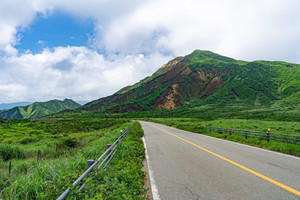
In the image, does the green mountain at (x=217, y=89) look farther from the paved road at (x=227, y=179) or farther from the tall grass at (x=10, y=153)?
the paved road at (x=227, y=179)

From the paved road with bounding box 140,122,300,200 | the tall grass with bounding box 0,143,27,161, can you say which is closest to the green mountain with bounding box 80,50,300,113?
the tall grass with bounding box 0,143,27,161

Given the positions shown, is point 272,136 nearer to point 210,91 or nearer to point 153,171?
point 153,171

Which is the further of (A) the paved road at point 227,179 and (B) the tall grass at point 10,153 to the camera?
(B) the tall grass at point 10,153

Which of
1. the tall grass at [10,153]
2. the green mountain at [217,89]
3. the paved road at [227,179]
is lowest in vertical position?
the tall grass at [10,153]

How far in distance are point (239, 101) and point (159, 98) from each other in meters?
71.4

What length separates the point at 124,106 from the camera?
502 ft

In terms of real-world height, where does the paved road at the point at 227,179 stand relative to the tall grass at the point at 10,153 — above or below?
above

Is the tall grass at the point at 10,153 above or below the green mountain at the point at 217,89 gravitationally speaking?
below

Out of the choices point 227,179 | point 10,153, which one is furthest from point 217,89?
point 227,179

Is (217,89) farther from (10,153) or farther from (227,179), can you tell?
(227,179)

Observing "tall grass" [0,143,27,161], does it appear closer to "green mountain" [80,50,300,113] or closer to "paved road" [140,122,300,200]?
"paved road" [140,122,300,200]

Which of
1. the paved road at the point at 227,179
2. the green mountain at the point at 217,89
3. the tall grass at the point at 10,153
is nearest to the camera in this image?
the paved road at the point at 227,179

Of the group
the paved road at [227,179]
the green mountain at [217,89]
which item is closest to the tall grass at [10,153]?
the paved road at [227,179]

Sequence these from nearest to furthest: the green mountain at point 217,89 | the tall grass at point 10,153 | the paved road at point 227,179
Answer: the paved road at point 227,179
the tall grass at point 10,153
the green mountain at point 217,89
